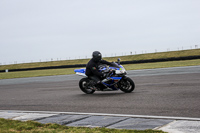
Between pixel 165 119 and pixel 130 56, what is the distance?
7309 centimetres

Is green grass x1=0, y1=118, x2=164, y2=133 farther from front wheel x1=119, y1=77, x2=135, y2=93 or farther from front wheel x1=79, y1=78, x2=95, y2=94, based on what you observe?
front wheel x1=79, y1=78, x2=95, y2=94

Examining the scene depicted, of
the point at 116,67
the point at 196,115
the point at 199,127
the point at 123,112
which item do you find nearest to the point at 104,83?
the point at 116,67

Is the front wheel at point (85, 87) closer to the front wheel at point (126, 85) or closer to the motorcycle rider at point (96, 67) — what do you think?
the motorcycle rider at point (96, 67)

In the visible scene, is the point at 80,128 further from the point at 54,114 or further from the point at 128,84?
the point at 128,84

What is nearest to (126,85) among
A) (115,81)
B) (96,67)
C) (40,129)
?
(115,81)

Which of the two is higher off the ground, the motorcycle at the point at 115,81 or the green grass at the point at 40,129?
the motorcycle at the point at 115,81

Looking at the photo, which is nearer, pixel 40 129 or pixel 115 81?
pixel 40 129

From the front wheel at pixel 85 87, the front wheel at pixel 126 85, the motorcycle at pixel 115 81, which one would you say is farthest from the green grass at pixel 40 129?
the front wheel at pixel 85 87

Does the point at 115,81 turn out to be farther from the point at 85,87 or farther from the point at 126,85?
the point at 85,87

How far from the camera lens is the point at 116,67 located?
35.6 ft

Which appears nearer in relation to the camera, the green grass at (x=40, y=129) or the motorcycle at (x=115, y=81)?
the green grass at (x=40, y=129)

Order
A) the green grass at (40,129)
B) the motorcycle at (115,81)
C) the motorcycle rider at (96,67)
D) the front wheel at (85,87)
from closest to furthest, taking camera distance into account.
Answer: the green grass at (40,129), the motorcycle at (115,81), the motorcycle rider at (96,67), the front wheel at (85,87)

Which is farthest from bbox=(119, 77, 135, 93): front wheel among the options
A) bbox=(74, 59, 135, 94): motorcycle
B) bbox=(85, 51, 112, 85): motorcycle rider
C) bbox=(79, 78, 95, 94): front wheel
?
bbox=(79, 78, 95, 94): front wheel

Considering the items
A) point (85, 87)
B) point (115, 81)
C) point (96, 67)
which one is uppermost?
point (96, 67)
